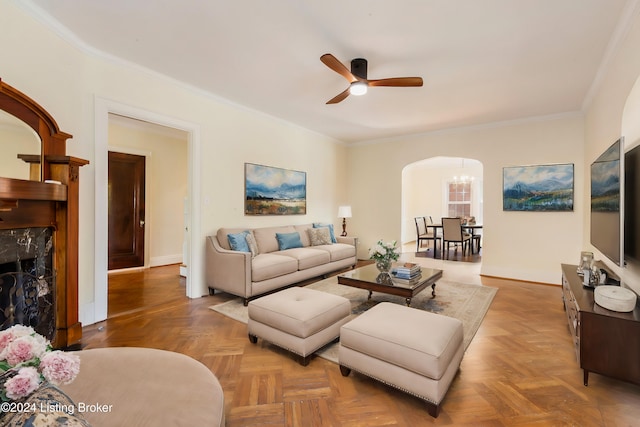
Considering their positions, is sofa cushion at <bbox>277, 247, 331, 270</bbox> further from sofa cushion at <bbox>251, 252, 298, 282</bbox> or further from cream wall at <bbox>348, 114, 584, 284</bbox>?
cream wall at <bbox>348, 114, 584, 284</bbox>

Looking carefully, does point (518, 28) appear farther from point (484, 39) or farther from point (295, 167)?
Answer: point (295, 167)

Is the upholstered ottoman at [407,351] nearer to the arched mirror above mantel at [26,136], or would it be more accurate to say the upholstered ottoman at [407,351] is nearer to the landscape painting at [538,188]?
the arched mirror above mantel at [26,136]

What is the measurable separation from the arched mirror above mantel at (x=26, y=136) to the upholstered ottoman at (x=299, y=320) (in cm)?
194

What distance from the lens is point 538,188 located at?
186 inches

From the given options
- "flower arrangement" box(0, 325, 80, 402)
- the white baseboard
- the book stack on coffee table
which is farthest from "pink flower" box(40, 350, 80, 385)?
the white baseboard

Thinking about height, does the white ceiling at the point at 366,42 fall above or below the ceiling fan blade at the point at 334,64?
above

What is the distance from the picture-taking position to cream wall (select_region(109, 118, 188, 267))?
5.32 meters

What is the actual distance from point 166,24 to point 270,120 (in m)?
2.51

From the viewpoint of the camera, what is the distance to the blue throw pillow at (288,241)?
4.61m

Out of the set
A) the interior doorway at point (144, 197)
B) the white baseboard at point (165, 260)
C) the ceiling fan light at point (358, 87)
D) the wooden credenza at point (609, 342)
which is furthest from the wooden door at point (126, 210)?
the wooden credenza at point (609, 342)

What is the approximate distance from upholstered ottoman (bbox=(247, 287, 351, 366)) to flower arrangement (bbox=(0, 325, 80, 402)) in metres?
1.55

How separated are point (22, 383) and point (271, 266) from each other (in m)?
3.05

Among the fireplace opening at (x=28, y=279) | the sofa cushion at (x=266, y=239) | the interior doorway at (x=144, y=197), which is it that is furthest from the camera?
the interior doorway at (x=144, y=197)

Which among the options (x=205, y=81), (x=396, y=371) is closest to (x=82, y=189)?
(x=205, y=81)
